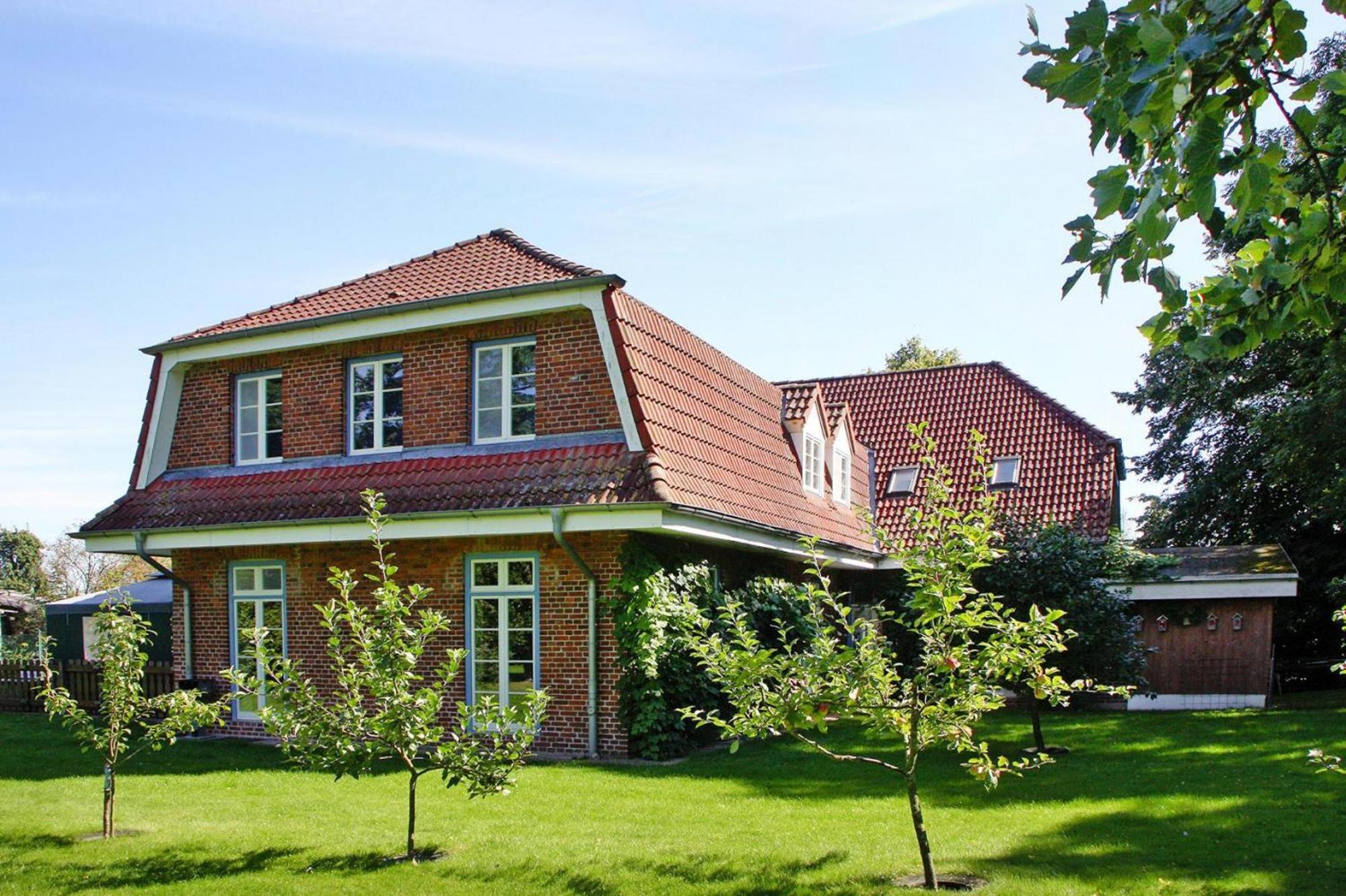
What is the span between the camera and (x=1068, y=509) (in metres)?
22.6

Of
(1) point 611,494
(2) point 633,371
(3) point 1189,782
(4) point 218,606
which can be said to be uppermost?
(2) point 633,371

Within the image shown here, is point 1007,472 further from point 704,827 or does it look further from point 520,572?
point 704,827

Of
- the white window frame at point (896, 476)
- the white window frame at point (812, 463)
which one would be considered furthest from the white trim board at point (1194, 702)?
the white window frame at point (812, 463)

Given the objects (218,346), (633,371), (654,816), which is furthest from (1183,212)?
(218,346)

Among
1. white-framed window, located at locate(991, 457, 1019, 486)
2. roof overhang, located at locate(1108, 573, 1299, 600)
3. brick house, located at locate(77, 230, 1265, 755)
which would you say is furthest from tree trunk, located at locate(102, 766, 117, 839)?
white-framed window, located at locate(991, 457, 1019, 486)

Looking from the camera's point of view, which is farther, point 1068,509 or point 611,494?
point 1068,509

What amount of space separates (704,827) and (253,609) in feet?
32.3

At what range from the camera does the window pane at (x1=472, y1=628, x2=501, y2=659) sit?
15047 millimetres

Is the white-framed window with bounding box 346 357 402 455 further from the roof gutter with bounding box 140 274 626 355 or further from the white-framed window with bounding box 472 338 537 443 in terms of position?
the white-framed window with bounding box 472 338 537 443

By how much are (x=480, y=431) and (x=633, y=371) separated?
2607mm

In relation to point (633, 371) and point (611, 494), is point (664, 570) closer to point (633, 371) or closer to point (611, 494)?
point (611, 494)

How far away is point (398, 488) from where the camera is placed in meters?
15.2

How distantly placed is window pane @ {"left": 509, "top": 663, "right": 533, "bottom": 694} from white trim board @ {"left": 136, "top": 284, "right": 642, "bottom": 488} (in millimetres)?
3181

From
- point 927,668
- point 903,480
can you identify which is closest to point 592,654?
point 927,668
